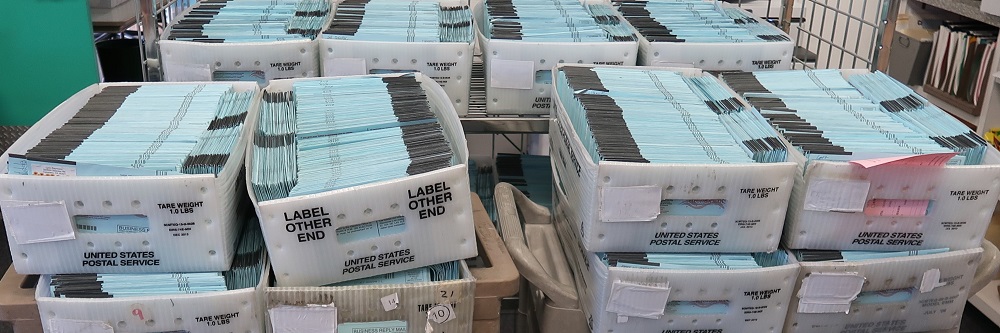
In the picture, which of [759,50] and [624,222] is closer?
[624,222]

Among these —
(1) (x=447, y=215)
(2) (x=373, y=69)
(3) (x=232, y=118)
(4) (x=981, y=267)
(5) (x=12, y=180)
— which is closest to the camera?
(5) (x=12, y=180)

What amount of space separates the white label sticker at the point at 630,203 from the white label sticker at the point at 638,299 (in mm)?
112

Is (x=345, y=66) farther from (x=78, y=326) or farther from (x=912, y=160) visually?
(x=912, y=160)

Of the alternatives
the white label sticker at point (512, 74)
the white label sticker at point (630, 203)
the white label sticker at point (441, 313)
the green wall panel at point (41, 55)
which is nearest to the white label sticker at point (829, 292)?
the white label sticker at point (630, 203)

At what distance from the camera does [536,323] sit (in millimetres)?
1646

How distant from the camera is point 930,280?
1460mm

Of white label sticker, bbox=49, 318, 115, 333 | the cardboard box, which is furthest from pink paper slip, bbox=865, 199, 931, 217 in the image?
the cardboard box

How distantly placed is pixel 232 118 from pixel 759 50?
45.9 inches

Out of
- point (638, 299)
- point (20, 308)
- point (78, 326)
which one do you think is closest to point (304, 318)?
point (78, 326)

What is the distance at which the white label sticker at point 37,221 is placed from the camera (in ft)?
3.91

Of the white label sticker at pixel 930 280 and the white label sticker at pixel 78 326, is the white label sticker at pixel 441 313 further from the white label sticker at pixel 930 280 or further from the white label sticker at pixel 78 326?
the white label sticker at pixel 930 280

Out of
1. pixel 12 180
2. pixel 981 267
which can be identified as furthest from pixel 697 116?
pixel 12 180

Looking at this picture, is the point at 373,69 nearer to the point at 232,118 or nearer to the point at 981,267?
the point at 232,118

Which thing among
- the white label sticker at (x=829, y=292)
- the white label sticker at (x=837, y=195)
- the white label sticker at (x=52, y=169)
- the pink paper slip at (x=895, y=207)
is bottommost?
the white label sticker at (x=829, y=292)
